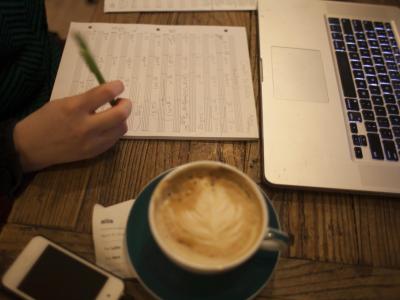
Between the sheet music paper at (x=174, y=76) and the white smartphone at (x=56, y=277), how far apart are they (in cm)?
22

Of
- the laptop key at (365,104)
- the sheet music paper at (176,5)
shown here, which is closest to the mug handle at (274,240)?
the laptop key at (365,104)

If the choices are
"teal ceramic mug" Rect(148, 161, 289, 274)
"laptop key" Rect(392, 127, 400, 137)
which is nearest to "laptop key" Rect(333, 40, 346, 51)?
"laptop key" Rect(392, 127, 400, 137)

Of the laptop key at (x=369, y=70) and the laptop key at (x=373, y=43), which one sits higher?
the laptop key at (x=373, y=43)

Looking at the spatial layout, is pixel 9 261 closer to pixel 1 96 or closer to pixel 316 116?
pixel 1 96

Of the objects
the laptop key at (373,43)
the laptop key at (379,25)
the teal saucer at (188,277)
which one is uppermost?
the laptop key at (379,25)

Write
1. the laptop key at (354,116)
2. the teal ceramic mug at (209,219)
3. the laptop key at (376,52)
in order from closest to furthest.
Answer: the teal ceramic mug at (209,219) < the laptop key at (354,116) < the laptop key at (376,52)

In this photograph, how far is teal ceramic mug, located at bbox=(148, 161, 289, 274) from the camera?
36cm

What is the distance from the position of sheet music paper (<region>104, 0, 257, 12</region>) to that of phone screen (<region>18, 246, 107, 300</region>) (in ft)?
1.77

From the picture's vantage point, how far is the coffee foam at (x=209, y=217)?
373 mm

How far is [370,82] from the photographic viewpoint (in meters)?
0.62

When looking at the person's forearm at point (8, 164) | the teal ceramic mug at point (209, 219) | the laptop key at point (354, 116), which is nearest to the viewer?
the teal ceramic mug at point (209, 219)

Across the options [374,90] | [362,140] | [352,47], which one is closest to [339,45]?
[352,47]

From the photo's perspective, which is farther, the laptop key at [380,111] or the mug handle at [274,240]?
the laptop key at [380,111]

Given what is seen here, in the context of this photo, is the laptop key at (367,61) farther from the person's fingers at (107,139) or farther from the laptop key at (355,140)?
the person's fingers at (107,139)
